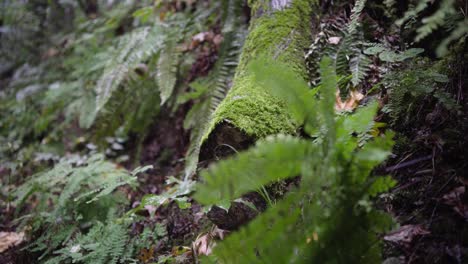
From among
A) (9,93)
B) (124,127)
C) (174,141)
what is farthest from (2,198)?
(9,93)

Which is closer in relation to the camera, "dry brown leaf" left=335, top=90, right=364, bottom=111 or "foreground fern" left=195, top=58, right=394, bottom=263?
"foreground fern" left=195, top=58, right=394, bottom=263

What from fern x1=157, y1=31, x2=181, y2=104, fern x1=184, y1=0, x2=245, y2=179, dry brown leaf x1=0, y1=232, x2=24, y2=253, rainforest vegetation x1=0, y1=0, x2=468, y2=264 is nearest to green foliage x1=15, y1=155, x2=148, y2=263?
rainforest vegetation x1=0, y1=0, x2=468, y2=264

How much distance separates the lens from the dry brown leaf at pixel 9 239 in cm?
268

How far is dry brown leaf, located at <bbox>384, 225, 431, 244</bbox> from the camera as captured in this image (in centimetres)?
141

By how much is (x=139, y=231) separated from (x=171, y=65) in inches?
62.5

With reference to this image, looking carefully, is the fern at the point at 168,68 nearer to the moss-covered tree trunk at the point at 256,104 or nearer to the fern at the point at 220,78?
the fern at the point at 220,78

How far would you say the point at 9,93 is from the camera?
5484 mm

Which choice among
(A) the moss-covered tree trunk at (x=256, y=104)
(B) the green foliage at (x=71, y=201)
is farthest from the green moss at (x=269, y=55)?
(B) the green foliage at (x=71, y=201)

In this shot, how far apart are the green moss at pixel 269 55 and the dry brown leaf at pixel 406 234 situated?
0.75m

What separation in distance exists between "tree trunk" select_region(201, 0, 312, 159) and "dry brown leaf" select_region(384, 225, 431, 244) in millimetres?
756

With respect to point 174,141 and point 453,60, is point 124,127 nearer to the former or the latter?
point 174,141

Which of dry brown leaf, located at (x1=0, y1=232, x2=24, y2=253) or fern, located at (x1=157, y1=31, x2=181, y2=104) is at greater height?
fern, located at (x1=157, y1=31, x2=181, y2=104)

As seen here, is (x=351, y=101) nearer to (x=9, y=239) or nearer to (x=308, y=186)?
(x=308, y=186)

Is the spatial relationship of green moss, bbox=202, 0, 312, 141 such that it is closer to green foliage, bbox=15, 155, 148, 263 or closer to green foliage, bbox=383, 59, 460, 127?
green foliage, bbox=383, 59, 460, 127
